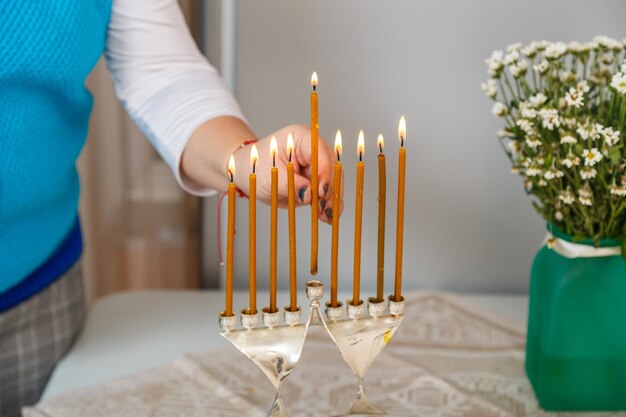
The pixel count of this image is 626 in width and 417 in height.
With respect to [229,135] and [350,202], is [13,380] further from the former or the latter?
[350,202]

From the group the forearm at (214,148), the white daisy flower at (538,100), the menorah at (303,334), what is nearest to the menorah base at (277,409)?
the menorah at (303,334)

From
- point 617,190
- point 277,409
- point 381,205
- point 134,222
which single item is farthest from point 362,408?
point 134,222

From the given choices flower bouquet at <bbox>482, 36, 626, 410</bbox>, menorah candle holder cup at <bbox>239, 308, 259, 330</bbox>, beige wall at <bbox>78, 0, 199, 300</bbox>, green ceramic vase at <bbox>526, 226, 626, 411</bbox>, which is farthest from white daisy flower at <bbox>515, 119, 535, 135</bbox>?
beige wall at <bbox>78, 0, 199, 300</bbox>

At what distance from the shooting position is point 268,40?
46.9 inches

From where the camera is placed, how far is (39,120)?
0.90 metres

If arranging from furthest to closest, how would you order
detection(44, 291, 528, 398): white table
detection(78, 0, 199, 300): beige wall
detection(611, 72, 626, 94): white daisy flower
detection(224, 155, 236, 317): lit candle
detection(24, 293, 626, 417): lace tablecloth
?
detection(78, 0, 199, 300): beige wall
detection(44, 291, 528, 398): white table
detection(24, 293, 626, 417): lace tablecloth
detection(611, 72, 626, 94): white daisy flower
detection(224, 155, 236, 317): lit candle

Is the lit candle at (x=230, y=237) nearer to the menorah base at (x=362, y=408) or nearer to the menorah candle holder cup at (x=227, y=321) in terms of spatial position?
the menorah candle holder cup at (x=227, y=321)

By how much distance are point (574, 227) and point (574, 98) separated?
135mm

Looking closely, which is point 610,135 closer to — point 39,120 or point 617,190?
point 617,190

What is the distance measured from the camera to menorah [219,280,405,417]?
2.28 ft

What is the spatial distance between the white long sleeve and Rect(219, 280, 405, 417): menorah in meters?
0.30

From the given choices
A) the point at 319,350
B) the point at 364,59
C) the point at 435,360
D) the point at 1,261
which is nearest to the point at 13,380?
the point at 1,261

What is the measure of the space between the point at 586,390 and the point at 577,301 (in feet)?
0.31

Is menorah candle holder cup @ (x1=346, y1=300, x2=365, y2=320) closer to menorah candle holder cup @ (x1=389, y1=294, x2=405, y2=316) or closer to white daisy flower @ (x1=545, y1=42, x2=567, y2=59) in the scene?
menorah candle holder cup @ (x1=389, y1=294, x2=405, y2=316)
